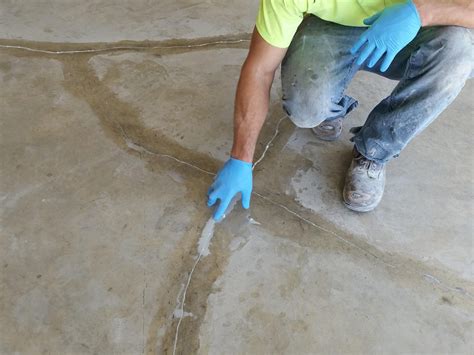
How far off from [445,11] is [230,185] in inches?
30.6

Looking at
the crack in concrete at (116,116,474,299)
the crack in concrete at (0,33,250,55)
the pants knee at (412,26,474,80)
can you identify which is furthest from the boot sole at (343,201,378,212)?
the crack in concrete at (0,33,250,55)

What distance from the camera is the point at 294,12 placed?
50.9 inches

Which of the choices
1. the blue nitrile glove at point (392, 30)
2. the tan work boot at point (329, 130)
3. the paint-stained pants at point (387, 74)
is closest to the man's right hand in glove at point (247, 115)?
the paint-stained pants at point (387, 74)

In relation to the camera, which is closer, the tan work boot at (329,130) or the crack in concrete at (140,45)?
the tan work boot at (329,130)

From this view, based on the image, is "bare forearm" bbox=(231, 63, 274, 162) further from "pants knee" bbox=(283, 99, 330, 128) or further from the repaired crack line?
the repaired crack line

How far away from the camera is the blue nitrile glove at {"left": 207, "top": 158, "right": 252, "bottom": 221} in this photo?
4.61 feet

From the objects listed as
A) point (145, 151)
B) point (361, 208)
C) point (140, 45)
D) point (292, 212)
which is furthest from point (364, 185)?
point (140, 45)

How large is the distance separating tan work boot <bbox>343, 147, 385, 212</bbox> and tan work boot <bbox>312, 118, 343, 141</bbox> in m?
0.18

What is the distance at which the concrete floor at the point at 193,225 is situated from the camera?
4.00 feet

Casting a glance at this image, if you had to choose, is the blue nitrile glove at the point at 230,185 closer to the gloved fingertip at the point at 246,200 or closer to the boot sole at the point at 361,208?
the gloved fingertip at the point at 246,200

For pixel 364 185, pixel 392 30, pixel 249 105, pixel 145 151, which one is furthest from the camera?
pixel 145 151

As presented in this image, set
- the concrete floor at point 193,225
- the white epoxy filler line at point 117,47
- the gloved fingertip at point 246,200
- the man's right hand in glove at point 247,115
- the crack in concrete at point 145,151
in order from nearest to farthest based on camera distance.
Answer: the concrete floor at point 193,225 → the man's right hand in glove at point 247,115 → the gloved fingertip at point 246,200 → the crack in concrete at point 145,151 → the white epoxy filler line at point 117,47

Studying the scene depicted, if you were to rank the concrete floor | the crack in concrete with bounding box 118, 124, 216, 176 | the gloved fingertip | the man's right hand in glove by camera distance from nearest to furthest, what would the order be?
the concrete floor → the man's right hand in glove → the gloved fingertip → the crack in concrete with bounding box 118, 124, 216, 176

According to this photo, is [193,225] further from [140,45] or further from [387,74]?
[140,45]
